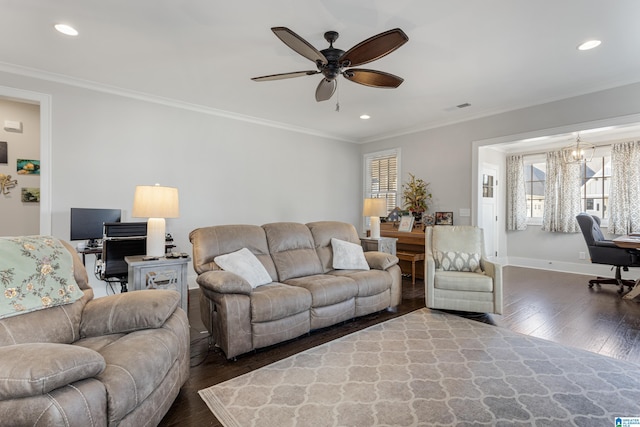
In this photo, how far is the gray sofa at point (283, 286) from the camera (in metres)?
2.41

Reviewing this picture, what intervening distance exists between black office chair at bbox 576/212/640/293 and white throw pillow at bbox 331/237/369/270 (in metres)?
3.69

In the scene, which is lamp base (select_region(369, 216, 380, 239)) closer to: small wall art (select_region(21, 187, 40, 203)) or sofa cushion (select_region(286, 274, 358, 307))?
sofa cushion (select_region(286, 274, 358, 307))

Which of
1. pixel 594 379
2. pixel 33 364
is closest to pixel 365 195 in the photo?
pixel 594 379

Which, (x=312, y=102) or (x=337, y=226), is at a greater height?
(x=312, y=102)

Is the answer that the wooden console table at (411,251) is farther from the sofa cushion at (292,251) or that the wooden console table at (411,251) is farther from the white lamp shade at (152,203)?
the white lamp shade at (152,203)

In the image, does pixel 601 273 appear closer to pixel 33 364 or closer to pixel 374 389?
pixel 374 389

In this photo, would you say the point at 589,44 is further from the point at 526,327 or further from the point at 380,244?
the point at 380,244

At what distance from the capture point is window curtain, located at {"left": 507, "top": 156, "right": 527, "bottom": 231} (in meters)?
6.45

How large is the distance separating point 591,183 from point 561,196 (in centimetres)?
51

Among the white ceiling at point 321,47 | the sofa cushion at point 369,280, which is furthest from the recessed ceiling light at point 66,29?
the sofa cushion at point 369,280

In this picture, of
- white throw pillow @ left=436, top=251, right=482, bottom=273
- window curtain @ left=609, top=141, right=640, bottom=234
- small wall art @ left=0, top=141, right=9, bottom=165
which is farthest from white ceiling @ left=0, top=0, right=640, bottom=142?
window curtain @ left=609, top=141, right=640, bottom=234

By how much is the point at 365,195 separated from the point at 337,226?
9.97 feet

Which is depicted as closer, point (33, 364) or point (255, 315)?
point (33, 364)

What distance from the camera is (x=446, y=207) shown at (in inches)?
211
